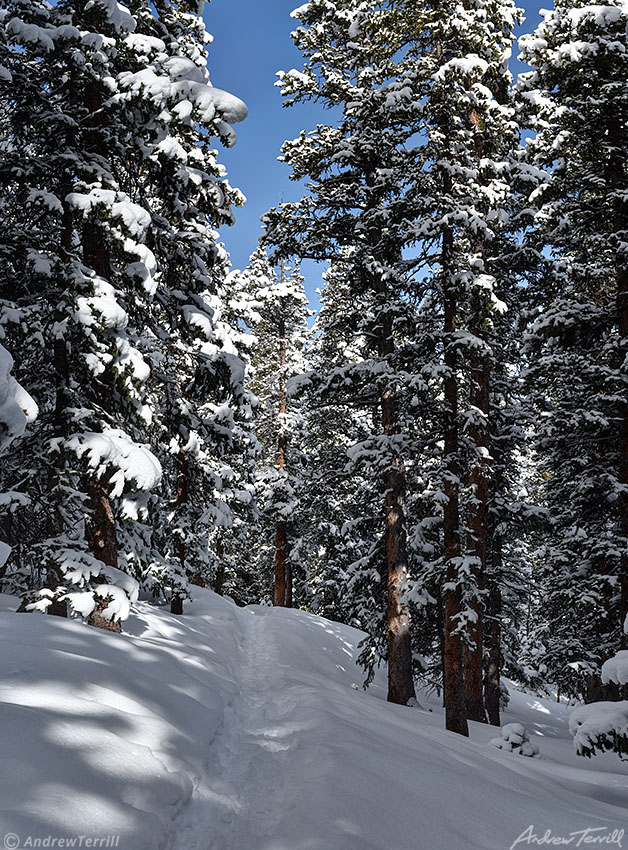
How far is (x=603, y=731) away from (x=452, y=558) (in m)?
4.30

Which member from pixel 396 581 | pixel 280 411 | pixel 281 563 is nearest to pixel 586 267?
pixel 396 581

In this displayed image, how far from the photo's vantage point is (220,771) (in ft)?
18.0

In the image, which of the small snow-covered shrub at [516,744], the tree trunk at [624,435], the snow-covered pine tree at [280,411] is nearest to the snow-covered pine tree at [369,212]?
the small snow-covered shrub at [516,744]

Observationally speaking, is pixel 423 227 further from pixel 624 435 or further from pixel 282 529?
pixel 282 529

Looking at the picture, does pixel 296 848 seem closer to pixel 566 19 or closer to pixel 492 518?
pixel 492 518

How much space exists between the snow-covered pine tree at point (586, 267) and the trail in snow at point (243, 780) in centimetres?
741

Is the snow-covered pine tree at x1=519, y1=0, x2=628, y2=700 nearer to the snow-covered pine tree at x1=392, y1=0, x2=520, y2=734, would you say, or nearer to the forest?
the forest

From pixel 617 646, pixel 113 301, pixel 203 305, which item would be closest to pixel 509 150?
pixel 203 305

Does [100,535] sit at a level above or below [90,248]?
below

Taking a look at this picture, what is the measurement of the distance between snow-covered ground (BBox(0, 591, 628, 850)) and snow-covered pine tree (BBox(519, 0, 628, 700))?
15.7ft

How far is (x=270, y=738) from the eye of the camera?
6789 millimetres

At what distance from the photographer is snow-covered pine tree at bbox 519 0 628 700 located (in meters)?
10.2

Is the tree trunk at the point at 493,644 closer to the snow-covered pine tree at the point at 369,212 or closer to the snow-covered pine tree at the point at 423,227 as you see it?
the snow-covered pine tree at the point at 423,227

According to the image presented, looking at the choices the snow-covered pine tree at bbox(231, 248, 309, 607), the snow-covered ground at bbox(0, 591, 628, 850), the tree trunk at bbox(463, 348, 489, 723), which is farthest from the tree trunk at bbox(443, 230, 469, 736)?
the snow-covered pine tree at bbox(231, 248, 309, 607)
